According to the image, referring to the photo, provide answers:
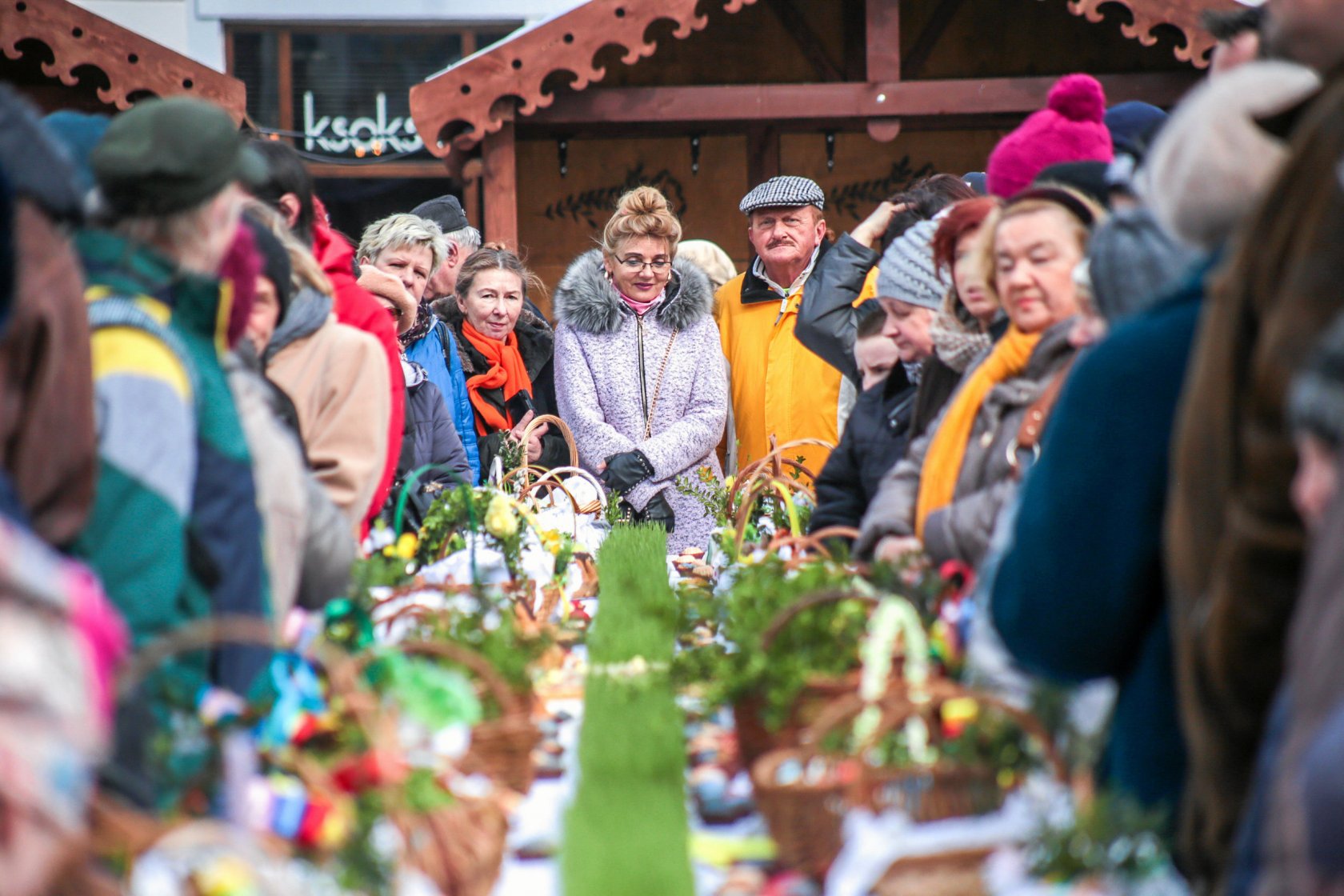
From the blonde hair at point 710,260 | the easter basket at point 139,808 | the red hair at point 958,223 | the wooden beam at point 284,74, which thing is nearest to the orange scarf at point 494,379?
the blonde hair at point 710,260

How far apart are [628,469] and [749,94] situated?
3630mm

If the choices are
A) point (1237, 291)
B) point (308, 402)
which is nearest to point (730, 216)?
point (308, 402)

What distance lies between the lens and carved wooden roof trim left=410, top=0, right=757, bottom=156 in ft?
24.0

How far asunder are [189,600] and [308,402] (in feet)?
4.27

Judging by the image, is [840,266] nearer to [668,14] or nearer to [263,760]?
[668,14]

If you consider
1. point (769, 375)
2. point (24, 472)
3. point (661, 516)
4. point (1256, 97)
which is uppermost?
point (1256, 97)

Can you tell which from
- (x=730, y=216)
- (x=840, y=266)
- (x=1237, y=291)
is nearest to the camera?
(x=1237, y=291)

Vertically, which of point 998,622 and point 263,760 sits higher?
point 998,622

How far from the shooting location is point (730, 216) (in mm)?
9625

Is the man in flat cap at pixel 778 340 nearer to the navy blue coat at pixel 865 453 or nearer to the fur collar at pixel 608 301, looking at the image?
the fur collar at pixel 608 301

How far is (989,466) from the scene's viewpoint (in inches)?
111

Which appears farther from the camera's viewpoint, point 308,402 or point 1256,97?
point 308,402

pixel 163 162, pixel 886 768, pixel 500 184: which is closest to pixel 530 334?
pixel 500 184

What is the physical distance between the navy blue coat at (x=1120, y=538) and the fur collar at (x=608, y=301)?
393 cm
